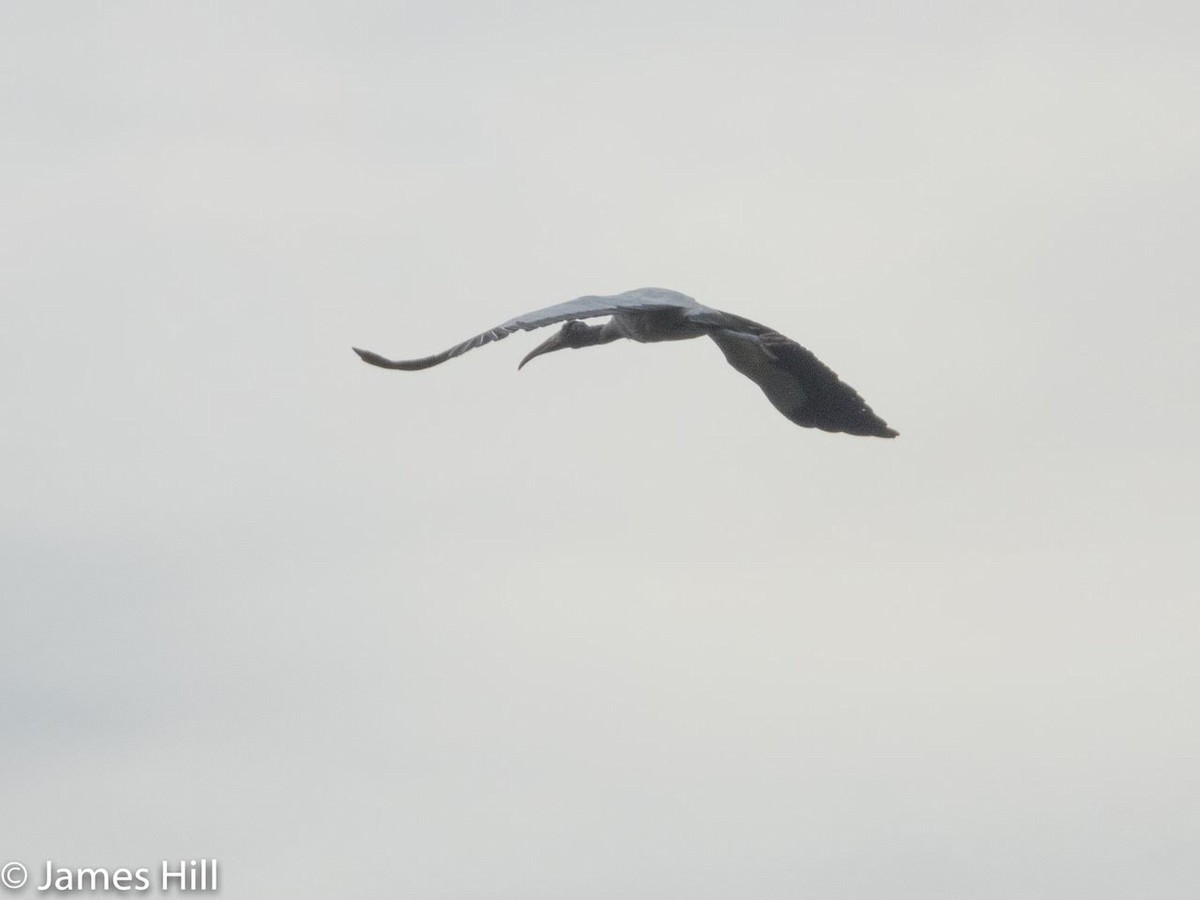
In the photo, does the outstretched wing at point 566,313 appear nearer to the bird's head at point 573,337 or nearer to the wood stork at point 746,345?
the wood stork at point 746,345

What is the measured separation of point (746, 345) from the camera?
1069 inches

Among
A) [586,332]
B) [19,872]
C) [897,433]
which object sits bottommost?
[19,872]

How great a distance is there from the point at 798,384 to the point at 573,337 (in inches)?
124

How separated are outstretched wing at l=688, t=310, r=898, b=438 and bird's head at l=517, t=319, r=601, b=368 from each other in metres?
1.76

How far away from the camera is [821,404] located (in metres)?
27.9

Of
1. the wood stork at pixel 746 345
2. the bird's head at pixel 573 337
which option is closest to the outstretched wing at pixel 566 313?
the wood stork at pixel 746 345

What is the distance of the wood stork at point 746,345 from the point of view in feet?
86.1

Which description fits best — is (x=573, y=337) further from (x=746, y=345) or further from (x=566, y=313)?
(x=566, y=313)

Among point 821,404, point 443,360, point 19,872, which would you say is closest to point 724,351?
point 821,404

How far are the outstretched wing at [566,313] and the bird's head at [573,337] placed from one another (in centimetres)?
197

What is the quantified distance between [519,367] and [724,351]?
2657mm

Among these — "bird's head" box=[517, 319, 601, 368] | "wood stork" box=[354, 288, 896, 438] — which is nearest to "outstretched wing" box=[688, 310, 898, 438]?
"wood stork" box=[354, 288, 896, 438]

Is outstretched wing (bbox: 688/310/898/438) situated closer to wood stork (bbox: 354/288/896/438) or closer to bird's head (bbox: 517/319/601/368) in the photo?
wood stork (bbox: 354/288/896/438)

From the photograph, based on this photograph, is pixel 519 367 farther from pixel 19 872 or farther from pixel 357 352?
pixel 19 872
